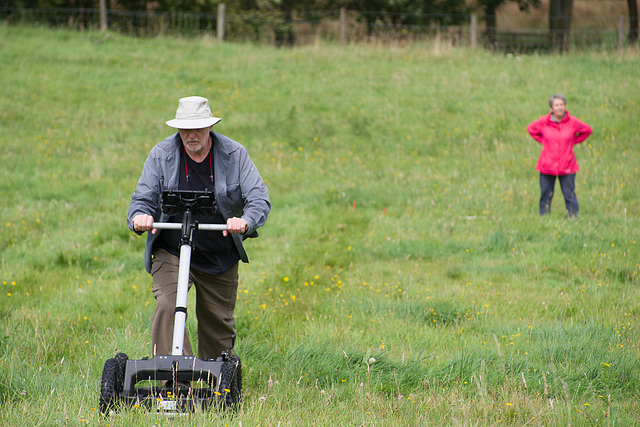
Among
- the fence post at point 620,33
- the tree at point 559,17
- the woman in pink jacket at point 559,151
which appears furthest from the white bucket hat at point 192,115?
the tree at point 559,17

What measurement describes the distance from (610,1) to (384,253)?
4778cm

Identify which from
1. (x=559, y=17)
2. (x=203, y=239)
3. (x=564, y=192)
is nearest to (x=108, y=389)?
(x=203, y=239)

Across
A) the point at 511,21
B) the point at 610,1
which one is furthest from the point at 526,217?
the point at 610,1

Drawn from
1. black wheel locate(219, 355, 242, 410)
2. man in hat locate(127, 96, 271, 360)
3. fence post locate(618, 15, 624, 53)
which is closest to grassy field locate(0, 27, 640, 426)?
black wheel locate(219, 355, 242, 410)

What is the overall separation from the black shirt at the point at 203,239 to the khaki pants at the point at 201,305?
76 mm

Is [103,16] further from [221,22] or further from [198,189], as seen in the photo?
[198,189]

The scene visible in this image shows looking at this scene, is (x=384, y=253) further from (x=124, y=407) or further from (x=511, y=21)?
(x=511, y=21)

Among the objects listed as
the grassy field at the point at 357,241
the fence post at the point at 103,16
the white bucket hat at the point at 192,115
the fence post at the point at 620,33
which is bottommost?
the grassy field at the point at 357,241

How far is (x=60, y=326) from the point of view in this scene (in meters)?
5.43

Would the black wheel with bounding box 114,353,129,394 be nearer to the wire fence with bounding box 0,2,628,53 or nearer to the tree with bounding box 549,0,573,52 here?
the wire fence with bounding box 0,2,628,53

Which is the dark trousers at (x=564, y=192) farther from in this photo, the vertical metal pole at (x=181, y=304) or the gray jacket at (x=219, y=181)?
the vertical metal pole at (x=181, y=304)

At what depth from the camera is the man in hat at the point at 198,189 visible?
4.06 meters

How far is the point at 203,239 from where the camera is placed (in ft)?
14.5

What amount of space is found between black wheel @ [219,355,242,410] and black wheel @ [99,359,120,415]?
0.58 m
